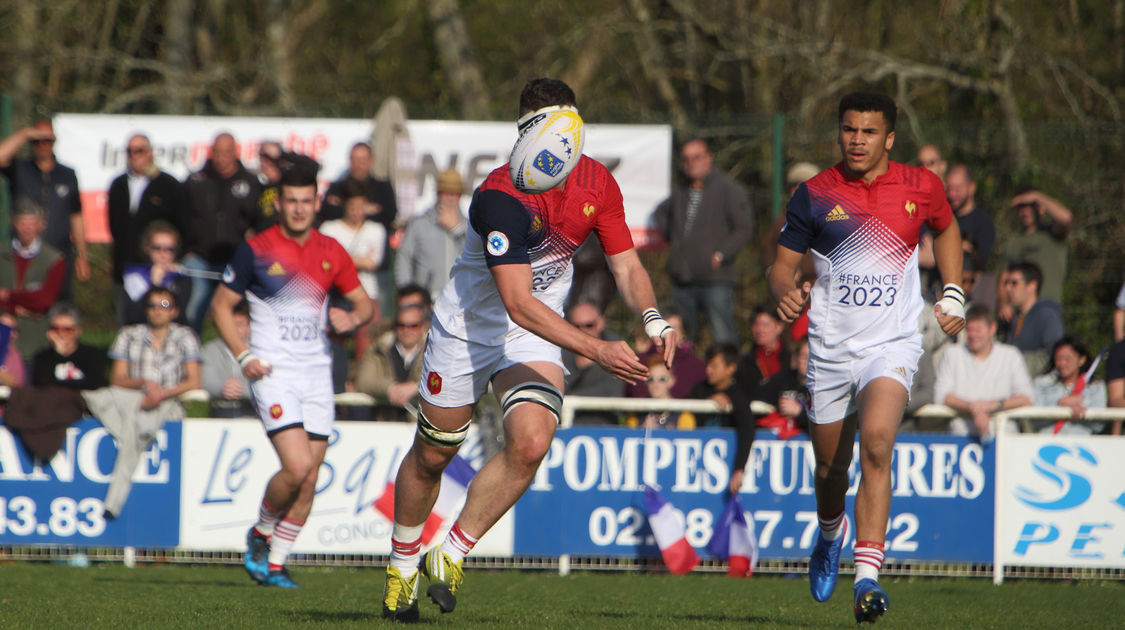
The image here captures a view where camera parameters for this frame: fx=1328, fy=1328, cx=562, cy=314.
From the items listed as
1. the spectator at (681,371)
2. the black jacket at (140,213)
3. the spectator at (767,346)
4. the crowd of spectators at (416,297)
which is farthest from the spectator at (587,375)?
the black jacket at (140,213)

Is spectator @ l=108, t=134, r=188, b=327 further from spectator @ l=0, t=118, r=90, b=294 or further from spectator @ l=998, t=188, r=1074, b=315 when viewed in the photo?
spectator @ l=998, t=188, r=1074, b=315

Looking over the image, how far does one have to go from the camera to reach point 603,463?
32.5ft

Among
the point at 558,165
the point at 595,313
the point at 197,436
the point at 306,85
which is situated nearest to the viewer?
the point at 558,165

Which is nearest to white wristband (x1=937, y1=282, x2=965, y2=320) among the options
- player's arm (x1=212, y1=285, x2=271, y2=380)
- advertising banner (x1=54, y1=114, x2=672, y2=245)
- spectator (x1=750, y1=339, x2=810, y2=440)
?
spectator (x1=750, y1=339, x2=810, y2=440)

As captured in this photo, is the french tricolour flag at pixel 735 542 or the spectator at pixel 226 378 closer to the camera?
the french tricolour flag at pixel 735 542

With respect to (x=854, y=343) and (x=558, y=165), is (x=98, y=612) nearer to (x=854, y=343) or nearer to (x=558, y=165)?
(x=558, y=165)

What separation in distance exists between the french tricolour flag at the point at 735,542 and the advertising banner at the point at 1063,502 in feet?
6.12

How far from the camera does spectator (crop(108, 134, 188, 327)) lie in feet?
39.6


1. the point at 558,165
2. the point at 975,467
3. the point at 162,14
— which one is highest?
the point at 162,14

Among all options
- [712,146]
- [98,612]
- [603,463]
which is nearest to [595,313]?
[603,463]

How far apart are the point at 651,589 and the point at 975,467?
282 cm

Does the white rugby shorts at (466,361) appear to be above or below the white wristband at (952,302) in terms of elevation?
below

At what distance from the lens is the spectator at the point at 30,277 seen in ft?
38.8

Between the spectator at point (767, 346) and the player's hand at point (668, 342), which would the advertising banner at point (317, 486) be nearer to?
the spectator at point (767, 346)
